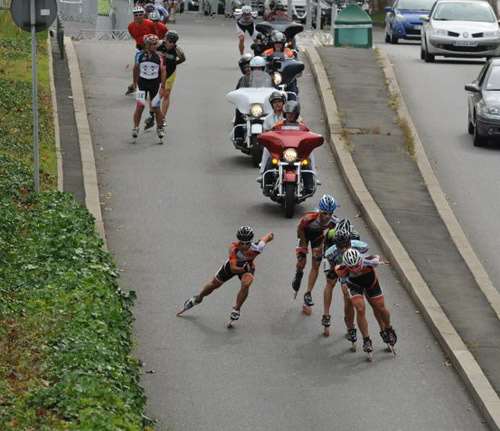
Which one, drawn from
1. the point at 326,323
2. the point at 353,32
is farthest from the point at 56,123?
the point at 353,32

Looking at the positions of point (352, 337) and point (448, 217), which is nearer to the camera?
point (352, 337)

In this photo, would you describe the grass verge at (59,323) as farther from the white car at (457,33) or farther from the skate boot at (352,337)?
the white car at (457,33)

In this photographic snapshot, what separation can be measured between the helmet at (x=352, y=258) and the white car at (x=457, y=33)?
885 inches

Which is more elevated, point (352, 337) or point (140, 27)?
point (140, 27)

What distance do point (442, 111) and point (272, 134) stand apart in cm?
972

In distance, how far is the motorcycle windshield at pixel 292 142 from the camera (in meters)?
23.8

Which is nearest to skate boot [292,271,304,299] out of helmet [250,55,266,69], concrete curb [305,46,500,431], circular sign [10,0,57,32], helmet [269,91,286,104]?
concrete curb [305,46,500,431]

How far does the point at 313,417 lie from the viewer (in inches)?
603

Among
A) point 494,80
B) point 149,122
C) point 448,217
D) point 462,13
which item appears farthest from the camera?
point 462,13

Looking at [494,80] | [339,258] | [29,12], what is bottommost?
[494,80]

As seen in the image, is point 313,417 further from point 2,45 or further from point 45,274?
point 2,45

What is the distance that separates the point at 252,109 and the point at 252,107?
0.11 ft

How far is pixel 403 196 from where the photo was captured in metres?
25.1

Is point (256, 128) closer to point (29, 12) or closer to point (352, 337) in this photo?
point (29, 12)
